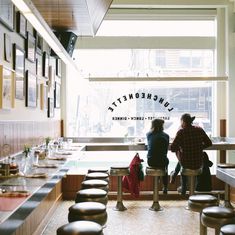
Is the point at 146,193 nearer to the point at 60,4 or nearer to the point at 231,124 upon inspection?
the point at 231,124

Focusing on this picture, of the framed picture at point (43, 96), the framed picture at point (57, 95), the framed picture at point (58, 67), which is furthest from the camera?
the framed picture at point (58, 67)

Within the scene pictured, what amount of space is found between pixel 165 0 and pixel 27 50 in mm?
3529

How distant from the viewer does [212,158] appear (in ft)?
25.5

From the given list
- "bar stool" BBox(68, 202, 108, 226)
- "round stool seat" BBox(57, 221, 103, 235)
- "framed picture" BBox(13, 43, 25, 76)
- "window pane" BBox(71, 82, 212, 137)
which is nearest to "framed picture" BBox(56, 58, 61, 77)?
"window pane" BBox(71, 82, 212, 137)

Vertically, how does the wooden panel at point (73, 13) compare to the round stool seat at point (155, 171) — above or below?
above

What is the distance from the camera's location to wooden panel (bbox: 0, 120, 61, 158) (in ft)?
12.7

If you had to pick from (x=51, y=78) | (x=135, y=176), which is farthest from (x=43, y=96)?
(x=135, y=176)

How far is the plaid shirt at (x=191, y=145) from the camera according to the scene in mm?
5613

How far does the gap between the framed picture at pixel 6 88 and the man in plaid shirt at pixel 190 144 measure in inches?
102

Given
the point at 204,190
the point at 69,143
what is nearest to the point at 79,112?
the point at 69,143

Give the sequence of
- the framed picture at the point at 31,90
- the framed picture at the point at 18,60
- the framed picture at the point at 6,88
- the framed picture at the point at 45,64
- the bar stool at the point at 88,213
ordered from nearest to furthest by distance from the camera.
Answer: the bar stool at the point at 88,213, the framed picture at the point at 6,88, the framed picture at the point at 18,60, the framed picture at the point at 31,90, the framed picture at the point at 45,64

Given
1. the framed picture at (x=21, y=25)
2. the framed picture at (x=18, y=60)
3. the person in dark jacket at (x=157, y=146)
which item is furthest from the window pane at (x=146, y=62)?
the framed picture at (x=18, y=60)

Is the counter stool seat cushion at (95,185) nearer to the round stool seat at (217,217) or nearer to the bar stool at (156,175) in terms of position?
→ the round stool seat at (217,217)

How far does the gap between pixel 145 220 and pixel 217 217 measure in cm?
234
